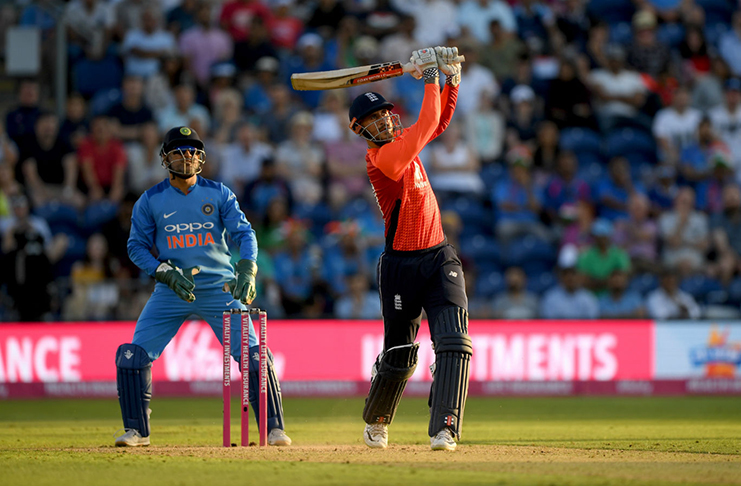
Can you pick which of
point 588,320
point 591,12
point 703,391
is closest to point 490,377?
point 588,320

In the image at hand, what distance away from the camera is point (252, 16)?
55.1 feet

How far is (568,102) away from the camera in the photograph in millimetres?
16453

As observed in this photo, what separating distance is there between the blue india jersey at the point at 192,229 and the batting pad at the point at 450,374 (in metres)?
1.50

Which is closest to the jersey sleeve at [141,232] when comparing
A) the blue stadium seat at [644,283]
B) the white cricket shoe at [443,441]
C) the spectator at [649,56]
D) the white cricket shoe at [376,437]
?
the white cricket shoe at [376,437]

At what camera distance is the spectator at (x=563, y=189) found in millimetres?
15414

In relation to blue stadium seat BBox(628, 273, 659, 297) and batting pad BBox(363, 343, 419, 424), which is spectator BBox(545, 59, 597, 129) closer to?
blue stadium seat BBox(628, 273, 659, 297)

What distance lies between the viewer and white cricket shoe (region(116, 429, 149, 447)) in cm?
716

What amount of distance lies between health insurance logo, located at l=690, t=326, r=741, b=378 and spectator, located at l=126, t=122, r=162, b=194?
25.7ft

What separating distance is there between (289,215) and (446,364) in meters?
8.11

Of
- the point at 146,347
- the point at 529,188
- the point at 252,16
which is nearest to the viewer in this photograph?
the point at 146,347

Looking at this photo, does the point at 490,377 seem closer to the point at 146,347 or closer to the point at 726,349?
the point at 726,349

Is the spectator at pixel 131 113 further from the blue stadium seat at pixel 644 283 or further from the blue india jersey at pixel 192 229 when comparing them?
the blue india jersey at pixel 192 229

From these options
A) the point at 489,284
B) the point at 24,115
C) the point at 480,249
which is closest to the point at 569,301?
the point at 489,284

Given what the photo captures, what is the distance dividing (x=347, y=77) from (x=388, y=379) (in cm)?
213
